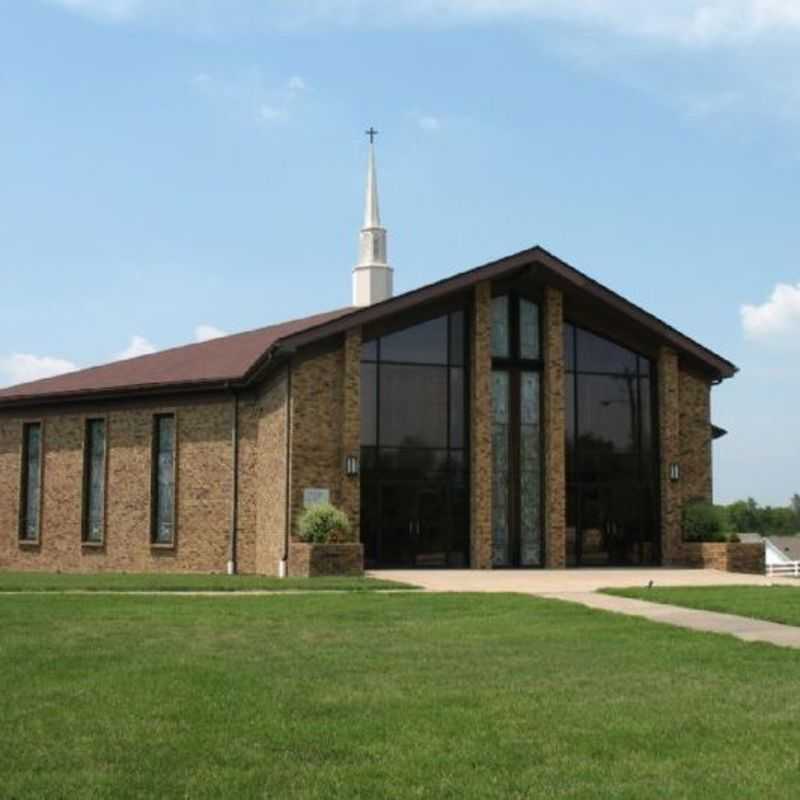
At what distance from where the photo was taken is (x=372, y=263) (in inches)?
1437

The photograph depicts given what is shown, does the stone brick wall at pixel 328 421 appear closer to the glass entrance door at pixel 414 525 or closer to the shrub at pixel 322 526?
the glass entrance door at pixel 414 525

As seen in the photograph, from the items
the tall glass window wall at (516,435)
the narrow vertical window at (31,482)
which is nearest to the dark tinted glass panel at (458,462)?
the tall glass window wall at (516,435)

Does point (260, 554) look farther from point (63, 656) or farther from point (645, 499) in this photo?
point (63, 656)

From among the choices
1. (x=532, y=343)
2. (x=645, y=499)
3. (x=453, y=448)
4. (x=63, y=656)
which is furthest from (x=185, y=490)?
(x=63, y=656)

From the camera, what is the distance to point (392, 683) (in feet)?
29.7

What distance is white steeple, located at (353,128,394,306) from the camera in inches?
1422

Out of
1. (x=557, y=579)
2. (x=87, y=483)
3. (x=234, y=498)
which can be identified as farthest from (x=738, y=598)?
(x=87, y=483)

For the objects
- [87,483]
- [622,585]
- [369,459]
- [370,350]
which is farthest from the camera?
[87,483]

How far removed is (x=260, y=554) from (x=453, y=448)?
4930 mm

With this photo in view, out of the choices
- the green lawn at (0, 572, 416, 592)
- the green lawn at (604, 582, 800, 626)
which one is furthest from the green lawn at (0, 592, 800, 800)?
the green lawn at (0, 572, 416, 592)

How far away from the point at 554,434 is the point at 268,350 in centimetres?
699

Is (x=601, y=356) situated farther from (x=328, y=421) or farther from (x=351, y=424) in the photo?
(x=328, y=421)

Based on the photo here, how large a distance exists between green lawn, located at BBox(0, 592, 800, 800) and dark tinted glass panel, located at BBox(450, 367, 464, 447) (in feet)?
43.9

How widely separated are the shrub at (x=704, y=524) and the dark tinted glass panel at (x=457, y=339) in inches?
260
